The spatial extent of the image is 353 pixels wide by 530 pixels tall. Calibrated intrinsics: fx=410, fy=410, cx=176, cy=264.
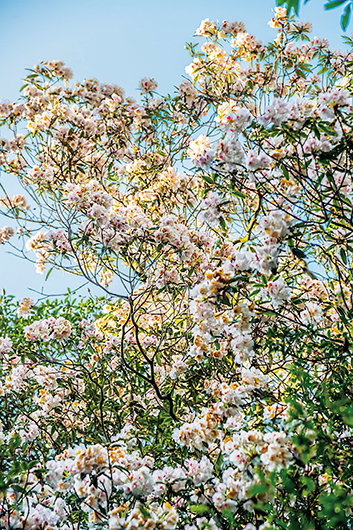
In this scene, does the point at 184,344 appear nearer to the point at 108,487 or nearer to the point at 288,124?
the point at 108,487

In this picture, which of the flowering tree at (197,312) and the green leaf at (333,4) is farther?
the flowering tree at (197,312)

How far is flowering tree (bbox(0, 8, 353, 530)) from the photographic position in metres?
1.51

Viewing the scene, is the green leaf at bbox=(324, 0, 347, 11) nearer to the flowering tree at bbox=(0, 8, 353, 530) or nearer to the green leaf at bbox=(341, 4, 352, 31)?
the green leaf at bbox=(341, 4, 352, 31)

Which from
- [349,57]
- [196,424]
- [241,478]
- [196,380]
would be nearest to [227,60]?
[349,57]

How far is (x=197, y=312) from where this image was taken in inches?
73.0

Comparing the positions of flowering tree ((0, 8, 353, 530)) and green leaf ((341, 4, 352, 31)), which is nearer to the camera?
green leaf ((341, 4, 352, 31))

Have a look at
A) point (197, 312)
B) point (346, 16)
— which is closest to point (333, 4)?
point (346, 16)

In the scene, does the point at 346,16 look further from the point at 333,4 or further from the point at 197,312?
the point at 197,312

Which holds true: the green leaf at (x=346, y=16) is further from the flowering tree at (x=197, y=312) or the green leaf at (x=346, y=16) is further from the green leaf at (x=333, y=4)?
the flowering tree at (x=197, y=312)

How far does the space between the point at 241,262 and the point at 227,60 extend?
212 centimetres

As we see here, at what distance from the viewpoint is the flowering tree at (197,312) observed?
59.6 inches

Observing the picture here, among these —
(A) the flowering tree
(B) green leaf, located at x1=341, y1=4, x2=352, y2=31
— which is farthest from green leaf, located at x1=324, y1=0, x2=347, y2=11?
(A) the flowering tree

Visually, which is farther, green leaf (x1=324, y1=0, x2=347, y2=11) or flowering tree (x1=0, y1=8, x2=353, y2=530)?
flowering tree (x1=0, y1=8, x2=353, y2=530)

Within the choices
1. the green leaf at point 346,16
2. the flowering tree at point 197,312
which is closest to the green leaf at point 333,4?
the green leaf at point 346,16
